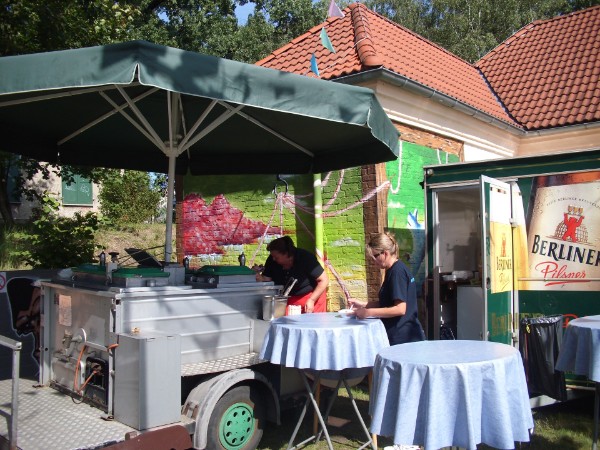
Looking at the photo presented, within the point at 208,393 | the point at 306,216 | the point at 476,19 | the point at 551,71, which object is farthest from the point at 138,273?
the point at 476,19

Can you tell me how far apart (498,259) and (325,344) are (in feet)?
8.16

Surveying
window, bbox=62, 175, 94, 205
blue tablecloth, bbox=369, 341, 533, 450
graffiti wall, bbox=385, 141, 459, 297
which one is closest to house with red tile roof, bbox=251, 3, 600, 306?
graffiti wall, bbox=385, 141, 459, 297

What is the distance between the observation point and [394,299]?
14.1 ft

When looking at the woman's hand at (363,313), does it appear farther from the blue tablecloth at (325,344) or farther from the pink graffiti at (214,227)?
the pink graffiti at (214,227)

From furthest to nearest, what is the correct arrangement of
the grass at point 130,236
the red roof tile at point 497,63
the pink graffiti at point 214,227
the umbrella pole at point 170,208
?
the grass at point 130,236, the pink graffiti at point 214,227, the red roof tile at point 497,63, the umbrella pole at point 170,208

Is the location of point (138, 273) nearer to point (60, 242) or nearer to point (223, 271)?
point (223, 271)

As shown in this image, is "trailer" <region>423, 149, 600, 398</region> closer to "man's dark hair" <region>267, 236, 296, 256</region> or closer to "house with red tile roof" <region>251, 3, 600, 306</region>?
"house with red tile roof" <region>251, 3, 600, 306</region>

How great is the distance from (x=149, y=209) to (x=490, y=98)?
44.2 feet

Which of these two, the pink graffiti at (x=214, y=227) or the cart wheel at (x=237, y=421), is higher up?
the pink graffiti at (x=214, y=227)

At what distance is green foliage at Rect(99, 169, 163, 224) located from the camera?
67.2ft

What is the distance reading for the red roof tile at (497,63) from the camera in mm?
8902

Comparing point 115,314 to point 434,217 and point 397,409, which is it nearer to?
point 397,409

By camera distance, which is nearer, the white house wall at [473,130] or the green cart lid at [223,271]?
the green cart lid at [223,271]

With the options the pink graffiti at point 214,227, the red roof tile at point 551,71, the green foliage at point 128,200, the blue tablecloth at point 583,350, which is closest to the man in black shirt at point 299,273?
the blue tablecloth at point 583,350
